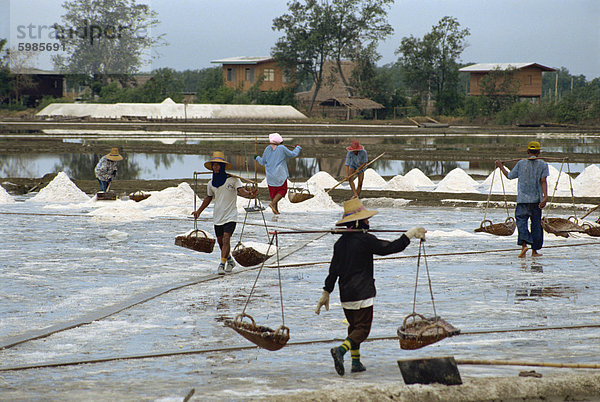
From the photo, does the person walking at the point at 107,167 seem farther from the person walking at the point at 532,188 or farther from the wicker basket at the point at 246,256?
the person walking at the point at 532,188

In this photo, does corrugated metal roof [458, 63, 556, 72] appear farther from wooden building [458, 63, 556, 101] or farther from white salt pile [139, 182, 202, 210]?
white salt pile [139, 182, 202, 210]

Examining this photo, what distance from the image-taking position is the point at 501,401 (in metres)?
5.09

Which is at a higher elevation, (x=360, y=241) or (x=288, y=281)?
(x=360, y=241)

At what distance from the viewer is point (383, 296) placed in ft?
28.0

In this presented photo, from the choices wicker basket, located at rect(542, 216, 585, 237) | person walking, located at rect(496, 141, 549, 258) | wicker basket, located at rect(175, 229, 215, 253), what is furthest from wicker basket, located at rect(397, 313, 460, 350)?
wicker basket, located at rect(542, 216, 585, 237)

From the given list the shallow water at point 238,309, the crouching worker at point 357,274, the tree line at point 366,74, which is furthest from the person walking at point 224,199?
the tree line at point 366,74

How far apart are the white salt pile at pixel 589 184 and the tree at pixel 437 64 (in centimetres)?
5210

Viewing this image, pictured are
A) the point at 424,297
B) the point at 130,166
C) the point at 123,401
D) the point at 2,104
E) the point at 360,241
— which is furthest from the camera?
the point at 2,104

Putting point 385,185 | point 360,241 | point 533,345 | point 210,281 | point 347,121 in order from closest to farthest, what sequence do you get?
point 360,241
point 533,345
point 210,281
point 385,185
point 347,121

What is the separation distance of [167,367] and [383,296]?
10.4ft

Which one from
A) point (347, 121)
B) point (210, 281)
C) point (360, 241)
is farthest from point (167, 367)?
point (347, 121)

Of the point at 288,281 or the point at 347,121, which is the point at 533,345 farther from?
the point at 347,121

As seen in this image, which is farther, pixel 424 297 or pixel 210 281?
pixel 210 281

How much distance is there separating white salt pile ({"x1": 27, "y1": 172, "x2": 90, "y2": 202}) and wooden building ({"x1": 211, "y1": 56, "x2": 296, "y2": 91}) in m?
57.3
